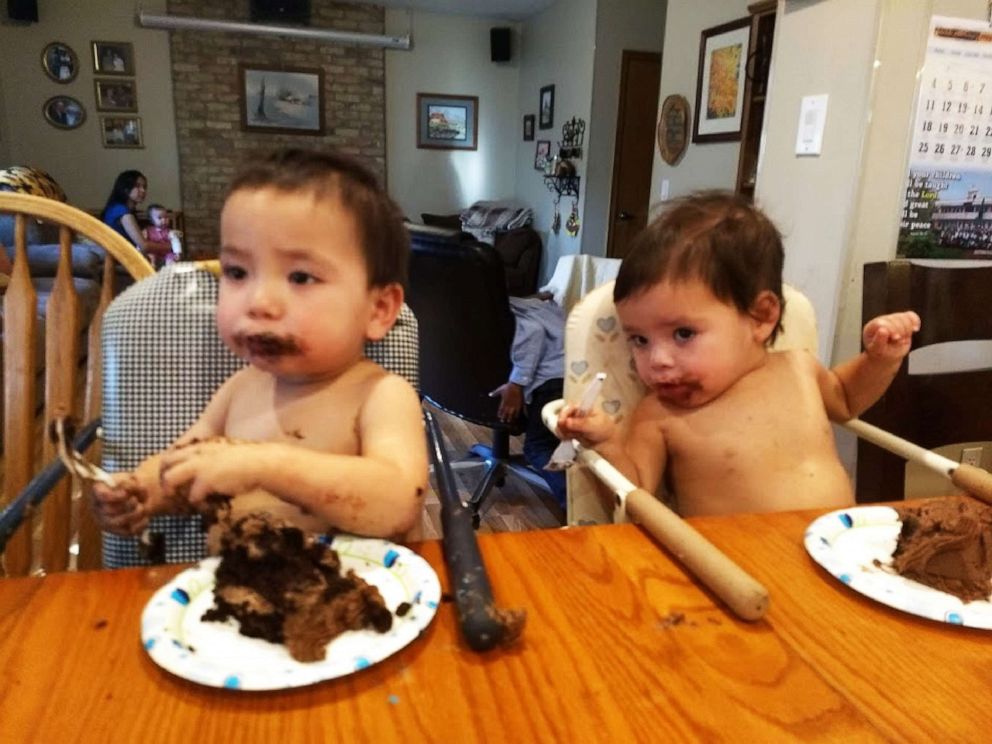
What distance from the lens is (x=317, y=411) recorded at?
0.87 m

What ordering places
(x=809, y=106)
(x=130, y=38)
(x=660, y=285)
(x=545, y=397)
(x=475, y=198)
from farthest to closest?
(x=475, y=198), (x=130, y=38), (x=545, y=397), (x=809, y=106), (x=660, y=285)

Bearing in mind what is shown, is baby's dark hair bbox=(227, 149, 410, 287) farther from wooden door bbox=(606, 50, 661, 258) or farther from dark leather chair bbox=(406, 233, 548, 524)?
wooden door bbox=(606, 50, 661, 258)

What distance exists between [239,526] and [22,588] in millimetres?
223

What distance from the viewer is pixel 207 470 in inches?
24.8

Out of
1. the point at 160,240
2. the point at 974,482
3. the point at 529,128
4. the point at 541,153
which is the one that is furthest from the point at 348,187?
the point at 529,128

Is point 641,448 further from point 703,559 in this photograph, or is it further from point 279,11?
point 279,11

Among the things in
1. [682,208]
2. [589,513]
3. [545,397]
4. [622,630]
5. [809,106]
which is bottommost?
[545,397]

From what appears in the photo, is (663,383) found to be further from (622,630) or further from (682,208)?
(622,630)

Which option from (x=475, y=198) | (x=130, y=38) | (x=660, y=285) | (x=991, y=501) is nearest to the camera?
(x=991, y=501)

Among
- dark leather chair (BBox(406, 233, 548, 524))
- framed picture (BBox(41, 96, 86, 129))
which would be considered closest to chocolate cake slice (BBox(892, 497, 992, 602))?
dark leather chair (BBox(406, 233, 548, 524))

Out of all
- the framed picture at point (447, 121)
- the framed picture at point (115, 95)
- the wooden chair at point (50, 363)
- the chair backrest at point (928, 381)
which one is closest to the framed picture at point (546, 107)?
the framed picture at point (447, 121)

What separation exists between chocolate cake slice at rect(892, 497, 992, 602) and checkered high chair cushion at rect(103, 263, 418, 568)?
663 mm

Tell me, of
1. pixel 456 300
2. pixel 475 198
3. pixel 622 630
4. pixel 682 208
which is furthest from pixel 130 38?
pixel 622 630

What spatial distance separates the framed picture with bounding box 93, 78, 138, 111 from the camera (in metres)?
6.34
